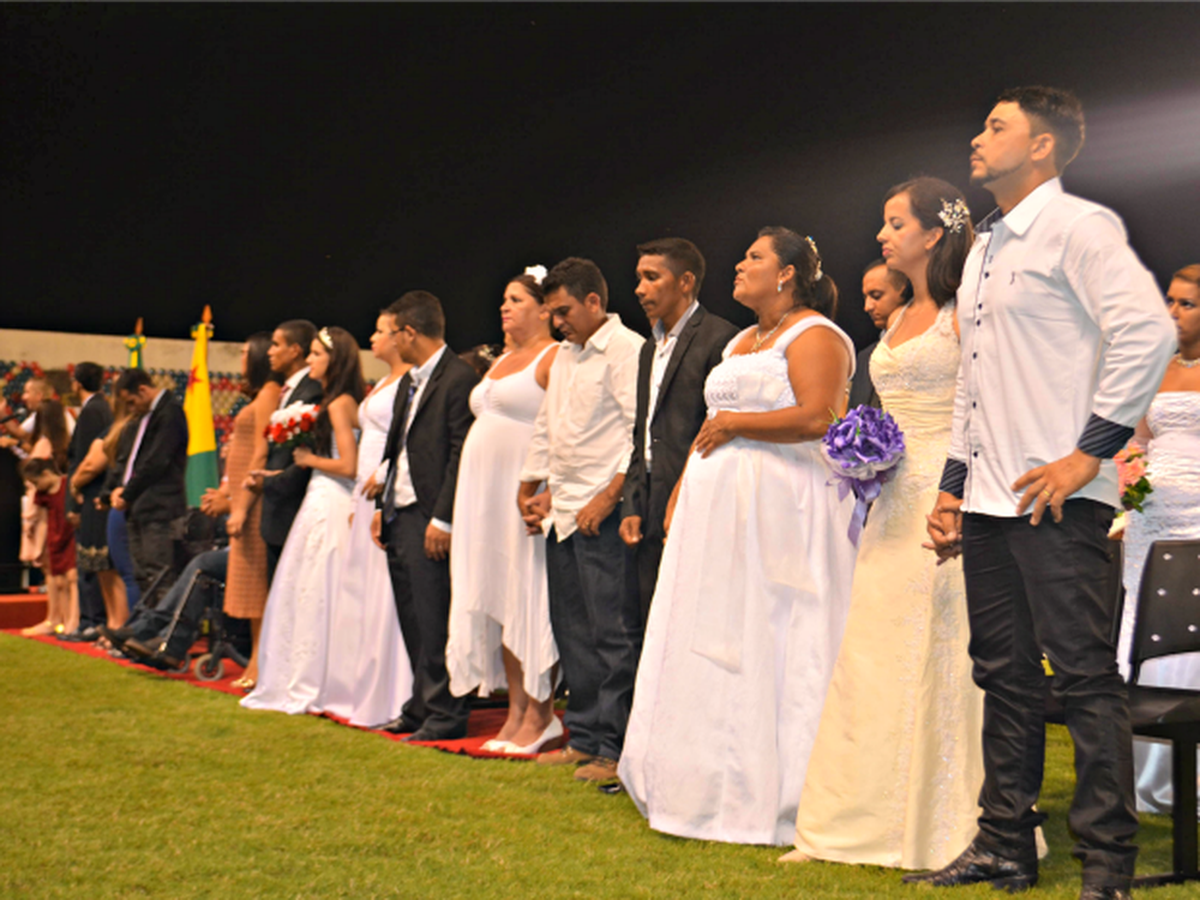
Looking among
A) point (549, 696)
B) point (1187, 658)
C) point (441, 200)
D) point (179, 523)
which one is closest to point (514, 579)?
point (549, 696)

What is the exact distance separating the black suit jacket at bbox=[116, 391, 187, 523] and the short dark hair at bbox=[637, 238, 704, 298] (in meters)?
4.51

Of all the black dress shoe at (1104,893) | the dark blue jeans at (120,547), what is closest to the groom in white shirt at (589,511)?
the black dress shoe at (1104,893)

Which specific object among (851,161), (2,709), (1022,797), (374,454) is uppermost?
(851,161)

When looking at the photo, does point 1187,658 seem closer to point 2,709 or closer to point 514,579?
point 514,579

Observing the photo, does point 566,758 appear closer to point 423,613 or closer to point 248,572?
point 423,613

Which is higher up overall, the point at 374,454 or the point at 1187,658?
the point at 374,454

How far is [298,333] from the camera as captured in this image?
21.0 ft

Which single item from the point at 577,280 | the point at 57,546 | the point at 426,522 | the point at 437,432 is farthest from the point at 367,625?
the point at 57,546

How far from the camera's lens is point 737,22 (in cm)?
1017

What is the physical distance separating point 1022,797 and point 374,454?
12.0ft

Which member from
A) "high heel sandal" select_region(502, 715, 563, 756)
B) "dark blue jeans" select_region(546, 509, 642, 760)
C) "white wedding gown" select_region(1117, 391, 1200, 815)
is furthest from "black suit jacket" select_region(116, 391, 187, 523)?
"white wedding gown" select_region(1117, 391, 1200, 815)

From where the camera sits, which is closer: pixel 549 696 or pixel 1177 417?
pixel 1177 417

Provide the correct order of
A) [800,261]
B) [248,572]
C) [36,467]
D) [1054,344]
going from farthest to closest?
[36,467]
[248,572]
[800,261]
[1054,344]

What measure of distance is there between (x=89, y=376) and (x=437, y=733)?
17.0 feet
